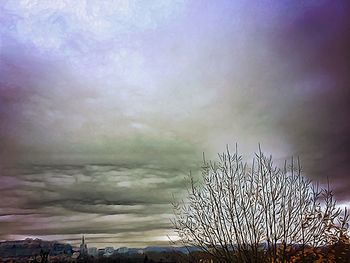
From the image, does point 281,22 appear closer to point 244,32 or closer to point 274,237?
point 244,32

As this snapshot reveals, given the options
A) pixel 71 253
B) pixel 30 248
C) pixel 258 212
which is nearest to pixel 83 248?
pixel 71 253

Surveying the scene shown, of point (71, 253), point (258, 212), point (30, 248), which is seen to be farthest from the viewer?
point (71, 253)

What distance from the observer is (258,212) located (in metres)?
5.13

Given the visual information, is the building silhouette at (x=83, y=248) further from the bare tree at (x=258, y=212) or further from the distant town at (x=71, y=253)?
the bare tree at (x=258, y=212)

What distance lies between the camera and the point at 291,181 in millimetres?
5410

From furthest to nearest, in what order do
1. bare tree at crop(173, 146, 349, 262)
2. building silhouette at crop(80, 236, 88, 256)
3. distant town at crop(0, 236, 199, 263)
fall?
building silhouette at crop(80, 236, 88, 256)
distant town at crop(0, 236, 199, 263)
bare tree at crop(173, 146, 349, 262)

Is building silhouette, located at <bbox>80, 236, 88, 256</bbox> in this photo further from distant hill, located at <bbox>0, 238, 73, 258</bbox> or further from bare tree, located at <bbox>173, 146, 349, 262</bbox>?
bare tree, located at <bbox>173, 146, 349, 262</bbox>

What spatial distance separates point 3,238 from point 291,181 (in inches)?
191

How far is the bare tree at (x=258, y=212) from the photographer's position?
5020 millimetres

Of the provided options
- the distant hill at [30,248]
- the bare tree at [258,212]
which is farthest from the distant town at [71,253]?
the bare tree at [258,212]

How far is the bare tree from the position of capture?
5.02m

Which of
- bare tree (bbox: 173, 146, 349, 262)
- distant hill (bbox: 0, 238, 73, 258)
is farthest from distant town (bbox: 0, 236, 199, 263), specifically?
bare tree (bbox: 173, 146, 349, 262)

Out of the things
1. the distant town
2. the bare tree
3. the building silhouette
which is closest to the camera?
the bare tree

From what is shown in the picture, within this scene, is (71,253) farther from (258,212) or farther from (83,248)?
(258,212)
